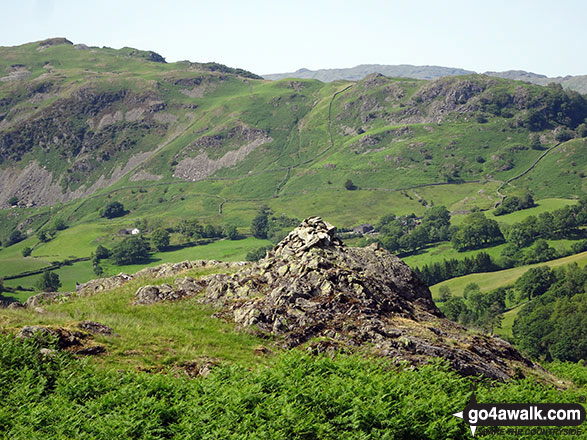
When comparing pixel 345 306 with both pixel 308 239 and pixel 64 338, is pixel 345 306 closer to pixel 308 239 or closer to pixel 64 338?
pixel 308 239

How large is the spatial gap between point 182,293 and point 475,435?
3038 centimetres

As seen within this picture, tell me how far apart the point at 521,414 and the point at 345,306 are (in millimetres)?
16301

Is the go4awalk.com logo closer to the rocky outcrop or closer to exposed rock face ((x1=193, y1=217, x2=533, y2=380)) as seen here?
exposed rock face ((x1=193, y1=217, x2=533, y2=380))

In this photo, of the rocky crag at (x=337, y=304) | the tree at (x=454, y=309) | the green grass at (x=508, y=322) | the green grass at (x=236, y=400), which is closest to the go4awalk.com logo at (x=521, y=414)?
the green grass at (x=236, y=400)

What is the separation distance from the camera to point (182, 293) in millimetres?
47344

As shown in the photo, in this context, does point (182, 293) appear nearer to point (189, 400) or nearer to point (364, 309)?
point (364, 309)

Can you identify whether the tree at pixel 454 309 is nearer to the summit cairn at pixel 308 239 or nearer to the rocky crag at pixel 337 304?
the rocky crag at pixel 337 304

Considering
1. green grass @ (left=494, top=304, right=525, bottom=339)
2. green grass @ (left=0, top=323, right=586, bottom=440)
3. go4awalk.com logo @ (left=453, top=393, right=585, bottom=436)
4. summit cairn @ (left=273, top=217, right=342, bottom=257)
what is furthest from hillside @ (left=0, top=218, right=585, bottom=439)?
green grass @ (left=494, top=304, right=525, bottom=339)

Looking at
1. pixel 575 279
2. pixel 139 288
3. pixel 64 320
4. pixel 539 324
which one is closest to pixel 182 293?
pixel 139 288

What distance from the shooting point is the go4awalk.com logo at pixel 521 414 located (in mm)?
25281

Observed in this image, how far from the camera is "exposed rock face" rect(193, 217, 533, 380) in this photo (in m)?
35.4

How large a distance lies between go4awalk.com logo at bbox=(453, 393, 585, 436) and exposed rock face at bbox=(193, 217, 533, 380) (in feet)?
22.0

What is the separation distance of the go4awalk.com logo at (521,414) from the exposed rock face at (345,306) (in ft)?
22.0

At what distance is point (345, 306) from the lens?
40281 millimetres
